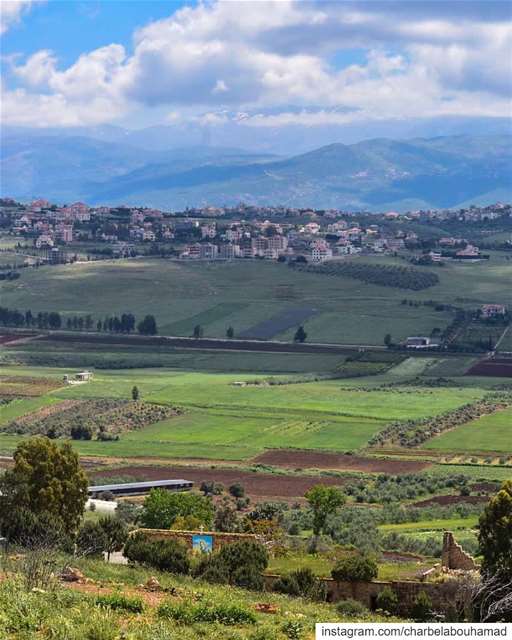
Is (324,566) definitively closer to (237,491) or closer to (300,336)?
(237,491)

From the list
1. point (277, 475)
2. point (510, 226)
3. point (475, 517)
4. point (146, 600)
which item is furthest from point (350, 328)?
point (510, 226)

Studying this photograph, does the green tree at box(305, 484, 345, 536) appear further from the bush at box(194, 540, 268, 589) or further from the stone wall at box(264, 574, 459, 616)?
the stone wall at box(264, 574, 459, 616)

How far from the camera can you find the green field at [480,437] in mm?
50969

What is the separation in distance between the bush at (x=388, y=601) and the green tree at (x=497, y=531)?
5.73 feet

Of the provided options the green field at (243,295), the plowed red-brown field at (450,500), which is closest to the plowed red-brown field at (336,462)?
the plowed red-brown field at (450,500)

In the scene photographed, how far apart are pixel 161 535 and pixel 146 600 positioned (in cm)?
677

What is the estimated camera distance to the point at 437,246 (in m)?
150

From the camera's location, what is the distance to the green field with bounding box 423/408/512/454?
167 ft

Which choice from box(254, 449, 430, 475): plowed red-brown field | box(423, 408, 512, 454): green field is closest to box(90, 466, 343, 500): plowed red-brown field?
box(254, 449, 430, 475): plowed red-brown field

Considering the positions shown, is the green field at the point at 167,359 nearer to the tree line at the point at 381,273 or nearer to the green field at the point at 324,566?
the tree line at the point at 381,273

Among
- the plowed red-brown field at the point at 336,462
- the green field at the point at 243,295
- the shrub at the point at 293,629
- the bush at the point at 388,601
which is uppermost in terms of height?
the green field at the point at 243,295

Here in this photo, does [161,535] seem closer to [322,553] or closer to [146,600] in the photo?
[322,553]

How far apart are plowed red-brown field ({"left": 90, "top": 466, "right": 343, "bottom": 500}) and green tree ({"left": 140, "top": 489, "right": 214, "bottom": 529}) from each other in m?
9.53

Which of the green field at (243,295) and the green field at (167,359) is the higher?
the green field at (243,295)
